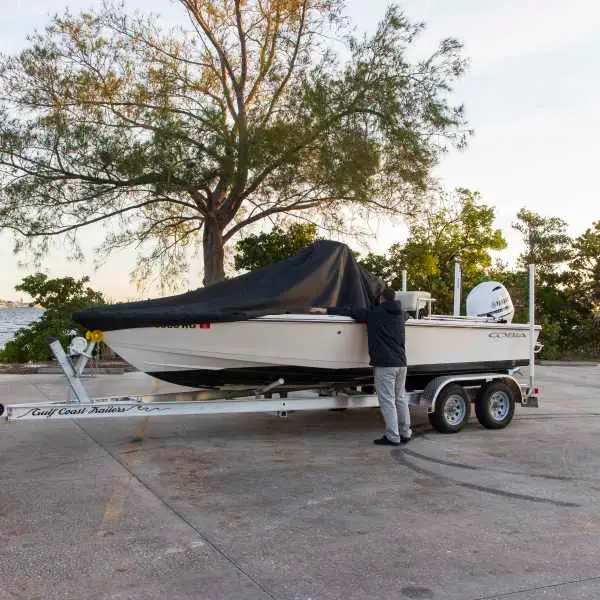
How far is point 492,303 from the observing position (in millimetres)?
10258

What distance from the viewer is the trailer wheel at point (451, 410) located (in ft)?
29.4

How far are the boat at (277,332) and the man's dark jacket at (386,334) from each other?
376mm

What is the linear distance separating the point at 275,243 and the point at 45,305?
20.7ft

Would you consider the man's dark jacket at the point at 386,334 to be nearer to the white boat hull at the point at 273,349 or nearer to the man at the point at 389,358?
the man at the point at 389,358

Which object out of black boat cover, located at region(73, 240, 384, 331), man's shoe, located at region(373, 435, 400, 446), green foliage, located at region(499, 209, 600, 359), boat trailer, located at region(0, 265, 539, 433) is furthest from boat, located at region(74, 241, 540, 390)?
green foliage, located at region(499, 209, 600, 359)

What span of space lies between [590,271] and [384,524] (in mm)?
23476

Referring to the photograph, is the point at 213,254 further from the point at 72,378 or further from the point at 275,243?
the point at 72,378

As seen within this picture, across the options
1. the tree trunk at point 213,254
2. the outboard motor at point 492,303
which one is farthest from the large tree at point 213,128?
the outboard motor at point 492,303

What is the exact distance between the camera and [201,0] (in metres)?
19.1

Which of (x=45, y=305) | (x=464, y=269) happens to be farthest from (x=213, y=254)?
(x=464, y=269)

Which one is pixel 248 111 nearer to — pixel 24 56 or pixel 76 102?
pixel 76 102

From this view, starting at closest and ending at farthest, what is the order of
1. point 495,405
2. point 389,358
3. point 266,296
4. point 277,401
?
point 389,358, point 266,296, point 277,401, point 495,405

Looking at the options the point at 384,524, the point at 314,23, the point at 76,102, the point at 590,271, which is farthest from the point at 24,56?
the point at 590,271

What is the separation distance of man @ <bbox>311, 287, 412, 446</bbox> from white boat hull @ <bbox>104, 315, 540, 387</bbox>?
371 millimetres
